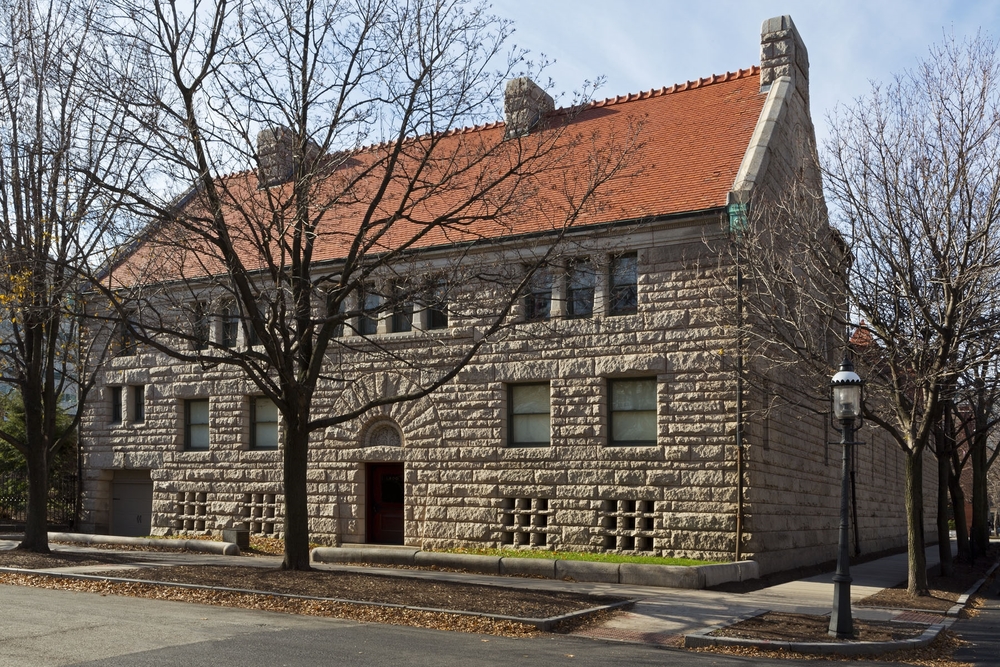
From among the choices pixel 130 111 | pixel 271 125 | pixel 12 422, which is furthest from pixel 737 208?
pixel 12 422

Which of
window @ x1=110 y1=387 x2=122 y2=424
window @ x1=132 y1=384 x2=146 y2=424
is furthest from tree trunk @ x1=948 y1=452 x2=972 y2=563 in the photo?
window @ x1=110 y1=387 x2=122 y2=424

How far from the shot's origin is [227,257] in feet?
50.2

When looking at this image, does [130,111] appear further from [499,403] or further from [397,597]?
[499,403]

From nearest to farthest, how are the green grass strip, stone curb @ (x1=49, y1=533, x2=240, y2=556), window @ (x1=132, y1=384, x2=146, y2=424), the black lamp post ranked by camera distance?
the black lamp post < the green grass strip < stone curb @ (x1=49, y1=533, x2=240, y2=556) < window @ (x1=132, y1=384, x2=146, y2=424)

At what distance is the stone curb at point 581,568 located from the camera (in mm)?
16531

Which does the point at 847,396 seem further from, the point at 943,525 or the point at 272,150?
the point at 943,525

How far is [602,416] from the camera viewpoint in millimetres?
20297

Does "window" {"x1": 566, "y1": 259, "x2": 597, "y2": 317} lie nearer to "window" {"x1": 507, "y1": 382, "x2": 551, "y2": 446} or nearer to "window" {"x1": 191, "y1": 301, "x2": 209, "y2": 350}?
"window" {"x1": 507, "y1": 382, "x2": 551, "y2": 446}

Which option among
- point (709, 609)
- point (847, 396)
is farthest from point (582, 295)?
point (847, 396)

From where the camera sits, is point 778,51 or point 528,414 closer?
point 528,414

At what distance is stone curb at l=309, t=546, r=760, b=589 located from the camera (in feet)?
54.2

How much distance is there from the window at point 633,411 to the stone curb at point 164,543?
8.51 metres

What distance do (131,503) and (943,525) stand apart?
20.6m

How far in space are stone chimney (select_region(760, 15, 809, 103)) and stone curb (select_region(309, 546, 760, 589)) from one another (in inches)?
446
